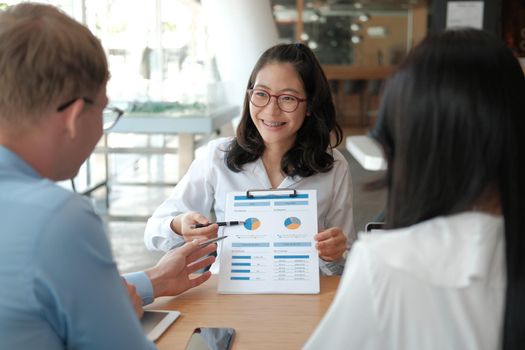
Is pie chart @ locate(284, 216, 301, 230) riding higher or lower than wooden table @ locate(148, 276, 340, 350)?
higher

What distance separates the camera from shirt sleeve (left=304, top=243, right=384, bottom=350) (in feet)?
2.83

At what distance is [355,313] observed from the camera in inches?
34.5

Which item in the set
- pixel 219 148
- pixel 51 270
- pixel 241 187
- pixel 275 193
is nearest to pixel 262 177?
pixel 241 187

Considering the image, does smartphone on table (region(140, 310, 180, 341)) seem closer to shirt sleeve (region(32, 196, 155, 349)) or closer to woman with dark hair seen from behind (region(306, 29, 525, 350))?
shirt sleeve (region(32, 196, 155, 349))

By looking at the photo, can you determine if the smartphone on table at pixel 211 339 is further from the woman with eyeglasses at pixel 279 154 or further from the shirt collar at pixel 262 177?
the shirt collar at pixel 262 177

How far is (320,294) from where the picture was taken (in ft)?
5.27

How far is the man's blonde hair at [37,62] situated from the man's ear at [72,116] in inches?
0.5

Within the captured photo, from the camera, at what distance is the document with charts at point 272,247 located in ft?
5.27

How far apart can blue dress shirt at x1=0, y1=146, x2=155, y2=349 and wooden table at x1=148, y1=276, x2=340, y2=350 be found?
400 mm

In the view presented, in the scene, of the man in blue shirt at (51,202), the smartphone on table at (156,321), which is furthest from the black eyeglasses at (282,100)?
the man in blue shirt at (51,202)

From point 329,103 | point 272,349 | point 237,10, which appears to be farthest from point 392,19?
point 272,349

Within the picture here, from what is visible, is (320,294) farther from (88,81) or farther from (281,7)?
(281,7)

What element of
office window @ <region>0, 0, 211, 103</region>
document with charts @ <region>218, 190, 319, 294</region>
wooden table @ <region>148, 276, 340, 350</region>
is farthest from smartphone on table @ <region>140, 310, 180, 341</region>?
office window @ <region>0, 0, 211, 103</region>

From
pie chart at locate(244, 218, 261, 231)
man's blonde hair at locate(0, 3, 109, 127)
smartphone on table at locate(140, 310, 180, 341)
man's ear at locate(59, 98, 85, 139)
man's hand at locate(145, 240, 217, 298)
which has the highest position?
man's blonde hair at locate(0, 3, 109, 127)
